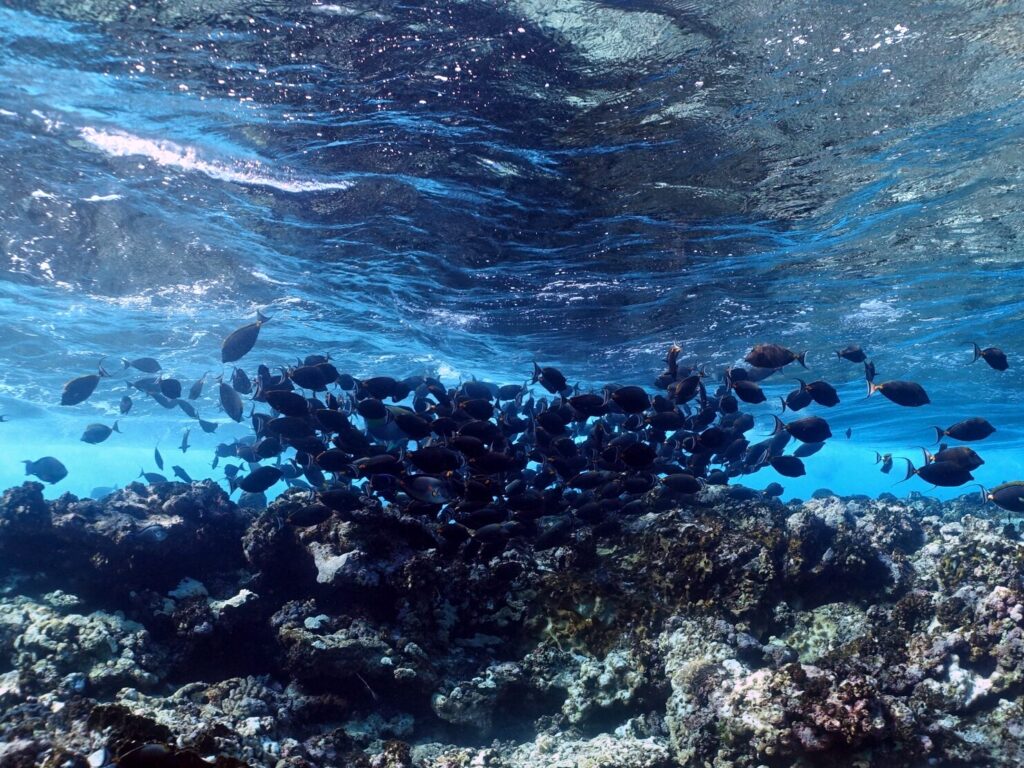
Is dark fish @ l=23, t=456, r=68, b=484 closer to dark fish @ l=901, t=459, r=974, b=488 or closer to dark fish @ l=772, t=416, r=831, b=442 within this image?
dark fish @ l=772, t=416, r=831, b=442

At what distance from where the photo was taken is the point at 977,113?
9.14 meters

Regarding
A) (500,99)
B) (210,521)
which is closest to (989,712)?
(500,99)

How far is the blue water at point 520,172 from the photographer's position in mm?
7863

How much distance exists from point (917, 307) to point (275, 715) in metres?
19.5

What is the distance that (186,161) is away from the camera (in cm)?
1123

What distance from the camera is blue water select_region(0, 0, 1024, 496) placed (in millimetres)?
7863

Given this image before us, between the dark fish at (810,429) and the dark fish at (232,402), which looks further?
the dark fish at (232,402)

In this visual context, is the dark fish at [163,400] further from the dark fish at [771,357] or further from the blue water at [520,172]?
the dark fish at [771,357]

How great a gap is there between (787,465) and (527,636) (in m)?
5.64

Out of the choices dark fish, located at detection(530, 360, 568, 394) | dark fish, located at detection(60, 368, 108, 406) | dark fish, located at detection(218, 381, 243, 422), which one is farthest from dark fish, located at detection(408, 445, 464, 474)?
dark fish, located at detection(60, 368, 108, 406)

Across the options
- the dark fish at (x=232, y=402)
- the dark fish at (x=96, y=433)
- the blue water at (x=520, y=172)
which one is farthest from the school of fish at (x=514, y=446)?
the blue water at (x=520, y=172)

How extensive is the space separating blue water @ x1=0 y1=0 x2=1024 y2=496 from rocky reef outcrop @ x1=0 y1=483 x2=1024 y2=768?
6.42 m

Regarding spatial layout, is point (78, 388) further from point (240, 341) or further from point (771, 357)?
point (771, 357)

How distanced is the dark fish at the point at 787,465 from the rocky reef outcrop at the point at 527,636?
1082mm
